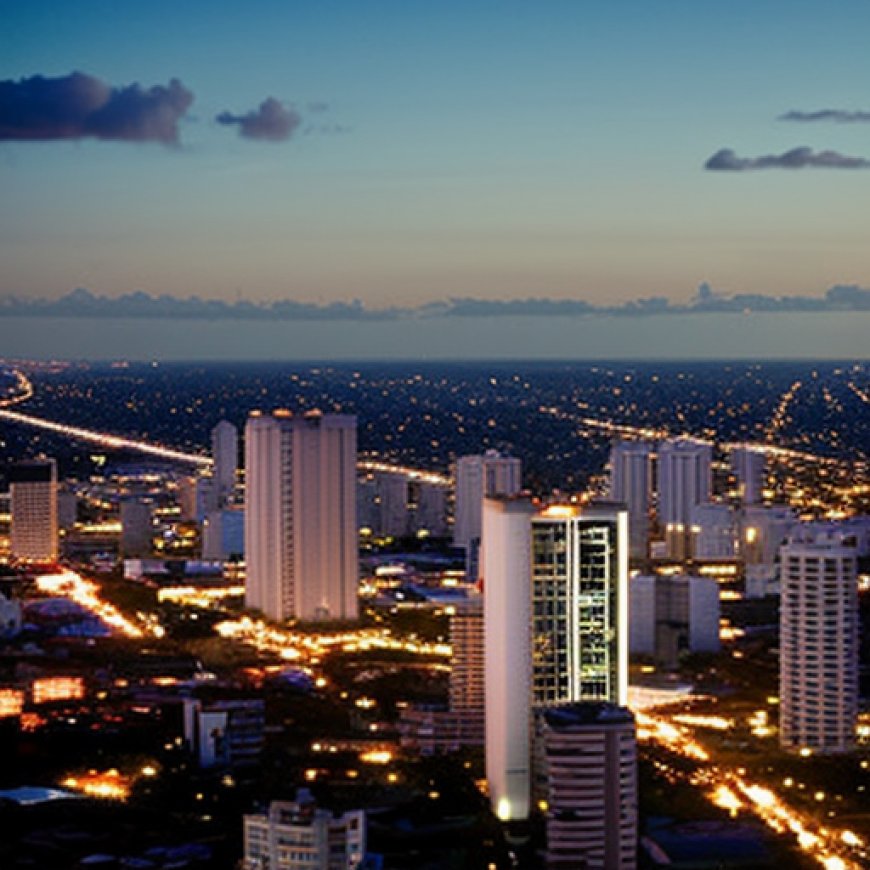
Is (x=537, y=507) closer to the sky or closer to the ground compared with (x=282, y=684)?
closer to the sky

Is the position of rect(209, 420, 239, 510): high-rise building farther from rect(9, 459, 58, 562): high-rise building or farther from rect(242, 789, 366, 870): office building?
rect(242, 789, 366, 870): office building

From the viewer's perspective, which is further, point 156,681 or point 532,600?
point 156,681

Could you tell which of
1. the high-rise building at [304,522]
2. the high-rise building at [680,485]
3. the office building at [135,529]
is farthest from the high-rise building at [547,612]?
the office building at [135,529]

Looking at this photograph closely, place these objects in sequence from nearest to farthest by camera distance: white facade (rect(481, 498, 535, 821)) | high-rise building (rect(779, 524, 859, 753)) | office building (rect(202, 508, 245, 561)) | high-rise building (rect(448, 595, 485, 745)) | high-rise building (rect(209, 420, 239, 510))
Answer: white facade (rect(481, 498, 535, 821)) → high-rise building (rect(779, 524, 859, 753)) → high-rise building (rect(448, 595, 485, 745)) → office building (rect(202, 508, 245, 561)) → high-rise building (rect(209, 420, 239, 510))

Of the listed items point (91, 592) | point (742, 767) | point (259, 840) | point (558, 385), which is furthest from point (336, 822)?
point (558, 385)

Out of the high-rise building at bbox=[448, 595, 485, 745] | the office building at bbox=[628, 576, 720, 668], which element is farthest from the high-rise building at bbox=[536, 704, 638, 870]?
the office building at bbox=[628, 576, 720, 668]

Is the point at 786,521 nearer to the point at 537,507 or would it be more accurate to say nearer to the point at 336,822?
the point at 537,507

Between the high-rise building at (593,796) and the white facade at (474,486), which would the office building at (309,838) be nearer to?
the high-rise building at (593,796)
